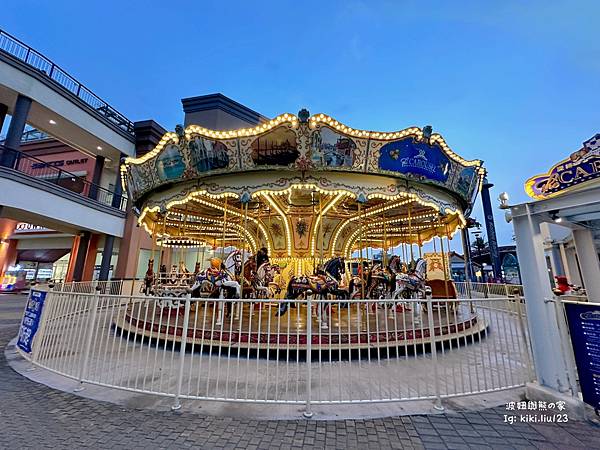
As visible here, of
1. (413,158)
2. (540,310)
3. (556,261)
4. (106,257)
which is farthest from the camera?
(106,257)

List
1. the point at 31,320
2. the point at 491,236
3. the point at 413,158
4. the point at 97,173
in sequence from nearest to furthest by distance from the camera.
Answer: the point at 31,320 → the point at 413,158 → the point at 97,173 → the point at 491,236

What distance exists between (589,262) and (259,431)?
5938mm

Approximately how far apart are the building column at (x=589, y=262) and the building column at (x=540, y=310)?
7.42 feet

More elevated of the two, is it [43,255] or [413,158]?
[413,158]

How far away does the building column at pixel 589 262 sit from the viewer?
448 centimetres

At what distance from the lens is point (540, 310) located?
311cm

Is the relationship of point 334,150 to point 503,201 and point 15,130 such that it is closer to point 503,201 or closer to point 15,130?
point 503,201

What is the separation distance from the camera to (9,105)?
11594mm

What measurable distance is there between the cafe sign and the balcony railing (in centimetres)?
1509

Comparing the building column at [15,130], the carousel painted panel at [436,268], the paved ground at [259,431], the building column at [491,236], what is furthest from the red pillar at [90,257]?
the building column at [491,236]

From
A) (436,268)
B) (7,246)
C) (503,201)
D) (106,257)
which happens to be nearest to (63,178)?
(7,246)

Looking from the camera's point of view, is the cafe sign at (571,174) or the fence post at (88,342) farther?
the fence post at (88,342)

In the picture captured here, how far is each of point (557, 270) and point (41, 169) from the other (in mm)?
32421

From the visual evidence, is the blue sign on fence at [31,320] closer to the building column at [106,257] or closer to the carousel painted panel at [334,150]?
the carousel painted panel at [334,150]
